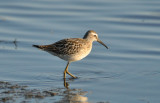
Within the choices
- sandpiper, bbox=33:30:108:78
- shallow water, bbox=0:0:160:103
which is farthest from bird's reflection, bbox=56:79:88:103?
sandpiper, bbox=33:30:108:78

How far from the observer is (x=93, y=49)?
15117 millimetres

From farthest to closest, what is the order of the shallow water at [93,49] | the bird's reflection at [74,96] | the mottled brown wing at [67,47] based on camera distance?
the mottled brown wing at [67,47]
the shallow water at [93,49]
the bird's reflection at [74,96]

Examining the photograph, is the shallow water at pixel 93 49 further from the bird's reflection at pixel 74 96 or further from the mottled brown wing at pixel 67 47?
the mottled brown wing at pixel 67 47

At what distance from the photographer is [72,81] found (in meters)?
11.6

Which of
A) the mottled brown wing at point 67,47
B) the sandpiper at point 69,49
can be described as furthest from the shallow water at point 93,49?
the mottled brown wing at point 67,47

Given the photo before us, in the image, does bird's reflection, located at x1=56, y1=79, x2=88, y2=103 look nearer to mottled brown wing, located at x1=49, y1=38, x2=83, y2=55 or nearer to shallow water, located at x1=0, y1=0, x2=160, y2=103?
shallow water, located at x1=0, y1=0, x2=160, y2=103

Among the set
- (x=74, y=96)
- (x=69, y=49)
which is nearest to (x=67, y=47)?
(x=69, y=49)

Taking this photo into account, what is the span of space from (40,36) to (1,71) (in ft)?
13.6

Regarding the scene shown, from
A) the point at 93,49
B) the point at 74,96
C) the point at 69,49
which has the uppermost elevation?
the point at 93,49

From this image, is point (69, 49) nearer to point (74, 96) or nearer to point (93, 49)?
point (74, 96)

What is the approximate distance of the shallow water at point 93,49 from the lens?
427 inches

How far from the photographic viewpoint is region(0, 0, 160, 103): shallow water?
10.8 m

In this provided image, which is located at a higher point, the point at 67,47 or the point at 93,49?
the point at 93,49

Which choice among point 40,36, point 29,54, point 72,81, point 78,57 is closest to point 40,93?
point 72,81
